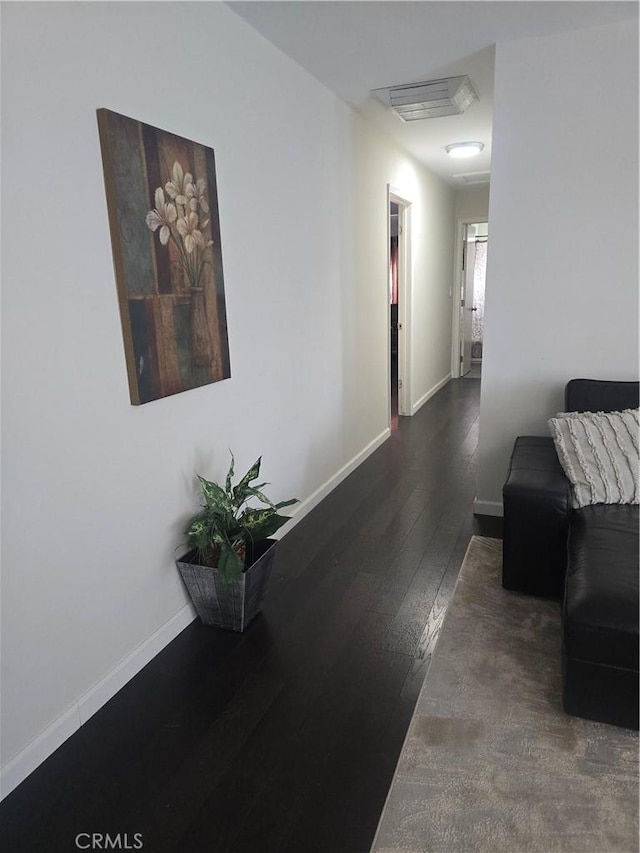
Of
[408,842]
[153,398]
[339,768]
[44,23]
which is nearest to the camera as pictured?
[408,842]

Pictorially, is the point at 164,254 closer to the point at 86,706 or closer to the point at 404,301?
the point at 86,706

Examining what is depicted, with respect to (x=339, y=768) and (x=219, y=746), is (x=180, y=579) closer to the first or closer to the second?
(x=219, y=746)

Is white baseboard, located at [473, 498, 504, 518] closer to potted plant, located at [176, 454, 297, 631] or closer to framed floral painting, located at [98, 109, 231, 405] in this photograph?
potted plant, located at [176, 454, 297, 631]

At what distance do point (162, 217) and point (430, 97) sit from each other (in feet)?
7.31

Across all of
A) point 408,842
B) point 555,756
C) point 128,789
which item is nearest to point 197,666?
point 128,789

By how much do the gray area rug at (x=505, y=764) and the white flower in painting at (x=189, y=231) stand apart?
6.08 ft

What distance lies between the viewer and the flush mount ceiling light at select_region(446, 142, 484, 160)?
185 inches

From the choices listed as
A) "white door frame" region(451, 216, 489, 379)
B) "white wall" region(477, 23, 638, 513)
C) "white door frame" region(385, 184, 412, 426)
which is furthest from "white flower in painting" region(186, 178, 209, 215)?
"white door frame" region(451, 216, 489, 379)

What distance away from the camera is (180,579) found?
233cm

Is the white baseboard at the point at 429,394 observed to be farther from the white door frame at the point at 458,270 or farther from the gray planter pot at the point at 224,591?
the gray planter pot at the point at 224,591

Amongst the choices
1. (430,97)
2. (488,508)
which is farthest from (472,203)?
(488,508)

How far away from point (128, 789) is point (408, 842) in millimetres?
807

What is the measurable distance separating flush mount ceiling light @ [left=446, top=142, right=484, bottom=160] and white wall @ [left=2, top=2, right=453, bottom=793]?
5.88ft

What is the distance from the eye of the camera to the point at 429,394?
6562 mm
